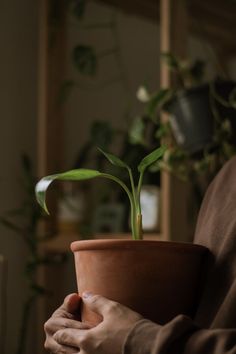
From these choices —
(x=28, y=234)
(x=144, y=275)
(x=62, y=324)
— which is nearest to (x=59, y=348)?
(x=62, y=324)

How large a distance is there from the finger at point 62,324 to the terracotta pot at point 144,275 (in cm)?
1

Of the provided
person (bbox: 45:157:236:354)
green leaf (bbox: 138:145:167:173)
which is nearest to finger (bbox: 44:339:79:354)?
person (bbox: 45:157:236:354)

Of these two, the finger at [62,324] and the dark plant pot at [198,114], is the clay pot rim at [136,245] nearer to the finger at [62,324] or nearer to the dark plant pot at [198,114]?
the finger at [62,324]

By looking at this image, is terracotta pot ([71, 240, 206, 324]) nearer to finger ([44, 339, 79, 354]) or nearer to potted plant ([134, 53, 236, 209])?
finger ([44, 339, 79, 354])

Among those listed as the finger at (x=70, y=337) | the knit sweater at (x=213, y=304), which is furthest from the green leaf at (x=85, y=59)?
the finger at (x=70, y=337)

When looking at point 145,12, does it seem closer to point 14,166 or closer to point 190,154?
point 14,166

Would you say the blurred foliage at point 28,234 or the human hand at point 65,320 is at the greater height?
the human hand at point 65,320

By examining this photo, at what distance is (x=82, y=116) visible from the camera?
9.70ft

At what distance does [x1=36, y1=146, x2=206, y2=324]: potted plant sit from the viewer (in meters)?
0.96

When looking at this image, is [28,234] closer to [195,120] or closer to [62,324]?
[195,120]

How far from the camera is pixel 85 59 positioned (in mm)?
2529

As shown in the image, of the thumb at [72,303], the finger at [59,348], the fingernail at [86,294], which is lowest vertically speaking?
the finger at [59,348]

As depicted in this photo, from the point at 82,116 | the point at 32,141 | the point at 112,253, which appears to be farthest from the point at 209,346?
the point at 82,116

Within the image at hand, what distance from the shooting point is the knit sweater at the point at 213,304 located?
843 mm
